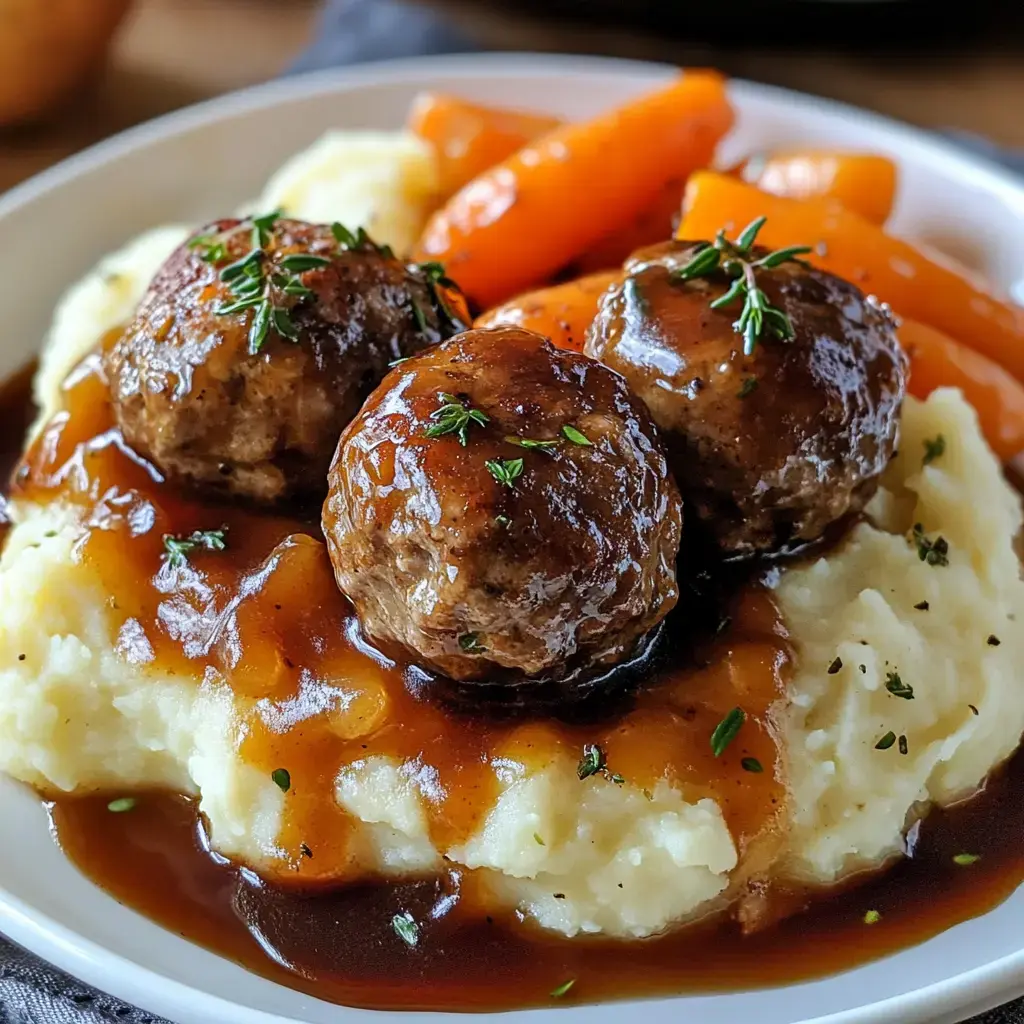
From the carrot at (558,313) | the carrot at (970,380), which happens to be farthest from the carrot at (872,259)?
the carrot at (558,313)

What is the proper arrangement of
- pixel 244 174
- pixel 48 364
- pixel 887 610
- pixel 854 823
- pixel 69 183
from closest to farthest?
pixel 854 823
pixel 887 610
pixel 48 364
pixel 69 183
pixel 244 174

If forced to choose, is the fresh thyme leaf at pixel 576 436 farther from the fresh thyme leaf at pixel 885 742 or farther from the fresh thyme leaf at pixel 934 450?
the fresh thyme leaf at pixel 934 450

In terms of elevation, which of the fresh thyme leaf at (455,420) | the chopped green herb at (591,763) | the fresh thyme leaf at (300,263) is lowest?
the chopped green herb at (591,763)

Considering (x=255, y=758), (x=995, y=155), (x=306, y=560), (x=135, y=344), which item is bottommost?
(x=995, y=155)

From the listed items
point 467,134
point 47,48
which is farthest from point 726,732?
point 47,48

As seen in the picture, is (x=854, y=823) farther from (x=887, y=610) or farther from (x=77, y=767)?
(x=77, y=767)

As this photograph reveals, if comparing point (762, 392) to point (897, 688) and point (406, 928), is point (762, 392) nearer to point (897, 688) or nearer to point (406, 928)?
point (897, 688)

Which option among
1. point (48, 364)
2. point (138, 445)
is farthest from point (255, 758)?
point (48, 364)
